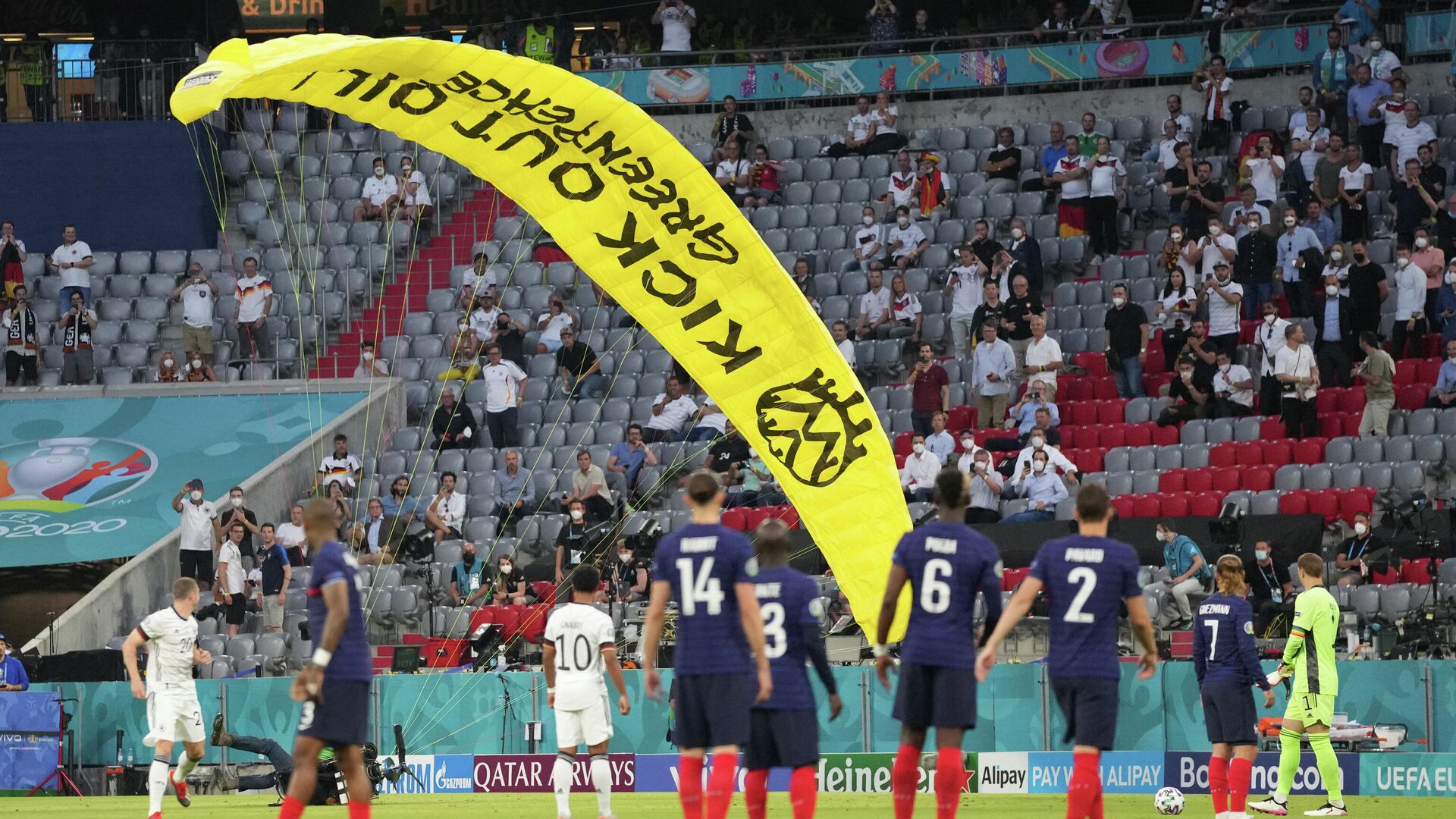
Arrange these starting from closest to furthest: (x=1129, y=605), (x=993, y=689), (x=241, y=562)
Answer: (x=1129, y=605), (x=993, y=689), (x=241, y=562)

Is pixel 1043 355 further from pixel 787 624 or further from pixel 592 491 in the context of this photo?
pixel 787 624

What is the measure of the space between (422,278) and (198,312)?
3278mm

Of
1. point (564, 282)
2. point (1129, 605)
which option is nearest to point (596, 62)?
point (564, 282)

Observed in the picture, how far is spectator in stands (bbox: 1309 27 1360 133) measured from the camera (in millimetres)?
23953

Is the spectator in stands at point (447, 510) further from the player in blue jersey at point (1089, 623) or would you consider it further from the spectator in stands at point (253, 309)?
the player in blue jersey at point (1089, 623)

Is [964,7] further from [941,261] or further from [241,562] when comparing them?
[241,562]

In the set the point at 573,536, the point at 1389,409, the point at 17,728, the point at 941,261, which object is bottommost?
the point at 17,728

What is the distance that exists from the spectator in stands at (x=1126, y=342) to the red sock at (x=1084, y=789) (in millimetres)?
13225

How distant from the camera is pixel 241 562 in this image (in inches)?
848

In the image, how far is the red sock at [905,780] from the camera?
9.21 metres

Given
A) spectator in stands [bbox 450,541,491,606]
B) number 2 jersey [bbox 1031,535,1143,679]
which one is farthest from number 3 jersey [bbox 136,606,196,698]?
number 2 jersey [bbox 1031,535,1143,679]

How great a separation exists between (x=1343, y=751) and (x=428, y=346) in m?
13.9

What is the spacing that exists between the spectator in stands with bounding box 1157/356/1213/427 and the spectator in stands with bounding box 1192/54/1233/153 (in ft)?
15.6

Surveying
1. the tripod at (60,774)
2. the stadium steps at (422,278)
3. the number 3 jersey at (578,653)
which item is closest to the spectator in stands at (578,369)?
the stadium steps at (422,278)
